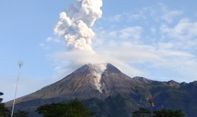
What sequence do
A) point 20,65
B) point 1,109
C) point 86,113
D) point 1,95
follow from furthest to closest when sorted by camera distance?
point 1,95 < point 1,109 < point 86,113 < point 20,65

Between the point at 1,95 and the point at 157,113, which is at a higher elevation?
the point at 1,95

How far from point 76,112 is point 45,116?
833 cm

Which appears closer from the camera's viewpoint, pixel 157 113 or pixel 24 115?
pixel 157 113

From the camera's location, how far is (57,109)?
11400 cm

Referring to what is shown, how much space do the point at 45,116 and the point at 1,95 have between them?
36790 mm

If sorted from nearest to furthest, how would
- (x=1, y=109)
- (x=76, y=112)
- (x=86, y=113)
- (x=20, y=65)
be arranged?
(x=20, y=65), (x=76, y=112), (x=86, y=113), (x=1, y=109)

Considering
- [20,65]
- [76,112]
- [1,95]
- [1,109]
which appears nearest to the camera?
[20,65]

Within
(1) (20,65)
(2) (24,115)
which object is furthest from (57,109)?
(2) (24,115)

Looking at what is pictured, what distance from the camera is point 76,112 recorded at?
372ft

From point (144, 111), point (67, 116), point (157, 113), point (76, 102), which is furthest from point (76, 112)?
point (144, 111)

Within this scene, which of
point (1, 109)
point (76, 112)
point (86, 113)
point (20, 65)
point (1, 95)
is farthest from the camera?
point (1, 95)

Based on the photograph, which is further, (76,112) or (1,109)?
(1,109)

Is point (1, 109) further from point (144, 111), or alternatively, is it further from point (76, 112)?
point (144, 111)

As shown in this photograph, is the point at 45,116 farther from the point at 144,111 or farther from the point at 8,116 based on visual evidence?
the point at 144,111
